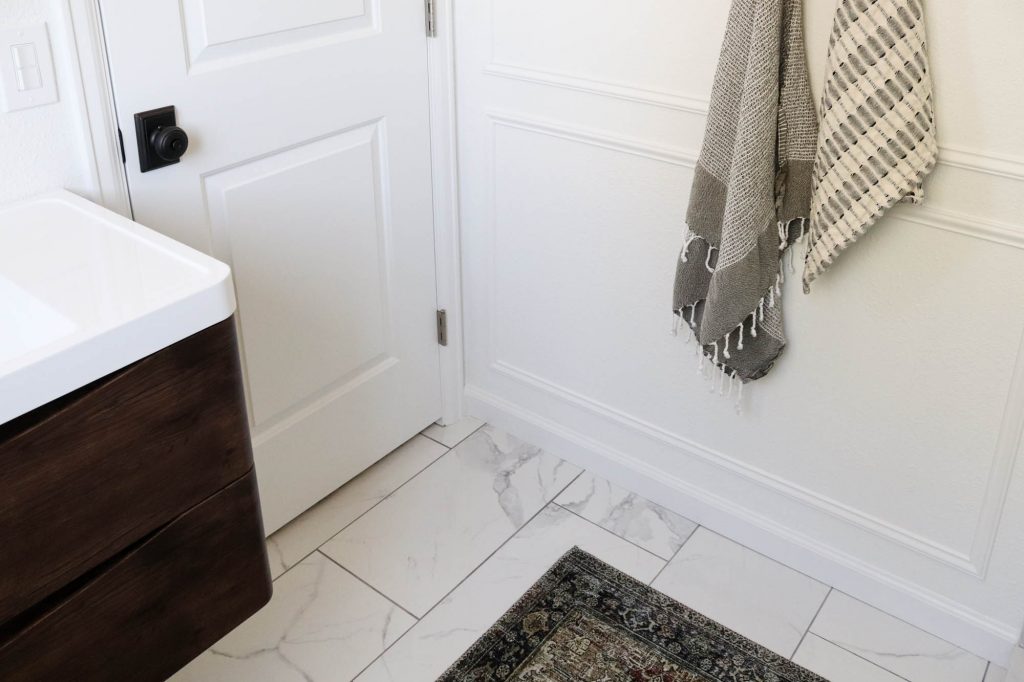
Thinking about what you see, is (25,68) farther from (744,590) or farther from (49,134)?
(744,590)

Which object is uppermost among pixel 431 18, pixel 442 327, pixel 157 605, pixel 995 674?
pixel 431 18

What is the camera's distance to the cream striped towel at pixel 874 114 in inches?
54.5

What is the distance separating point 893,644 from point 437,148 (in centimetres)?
133

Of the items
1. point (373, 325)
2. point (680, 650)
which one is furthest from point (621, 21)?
point (680, 650)

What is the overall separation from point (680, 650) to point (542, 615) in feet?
0.86

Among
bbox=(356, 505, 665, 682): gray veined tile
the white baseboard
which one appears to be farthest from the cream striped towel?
Result: bbox=(356, 505, 665, 682): gray veined tile

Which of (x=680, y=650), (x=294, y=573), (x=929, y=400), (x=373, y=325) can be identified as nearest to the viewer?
(x=929, y=400)

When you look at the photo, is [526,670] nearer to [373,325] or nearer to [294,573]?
[294,573]

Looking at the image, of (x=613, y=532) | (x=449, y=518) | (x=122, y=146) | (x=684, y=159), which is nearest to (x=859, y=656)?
(x=613, y=532)

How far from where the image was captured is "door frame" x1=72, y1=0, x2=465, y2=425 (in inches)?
54.8

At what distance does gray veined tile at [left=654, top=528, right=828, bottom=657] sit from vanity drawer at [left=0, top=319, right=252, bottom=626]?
1.00 m

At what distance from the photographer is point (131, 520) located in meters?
1.13

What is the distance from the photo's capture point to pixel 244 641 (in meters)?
1.75

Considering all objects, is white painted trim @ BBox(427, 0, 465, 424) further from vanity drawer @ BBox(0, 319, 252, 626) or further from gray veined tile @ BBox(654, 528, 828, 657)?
vanity drawer @ BBox(0, 319, 252, 626)
